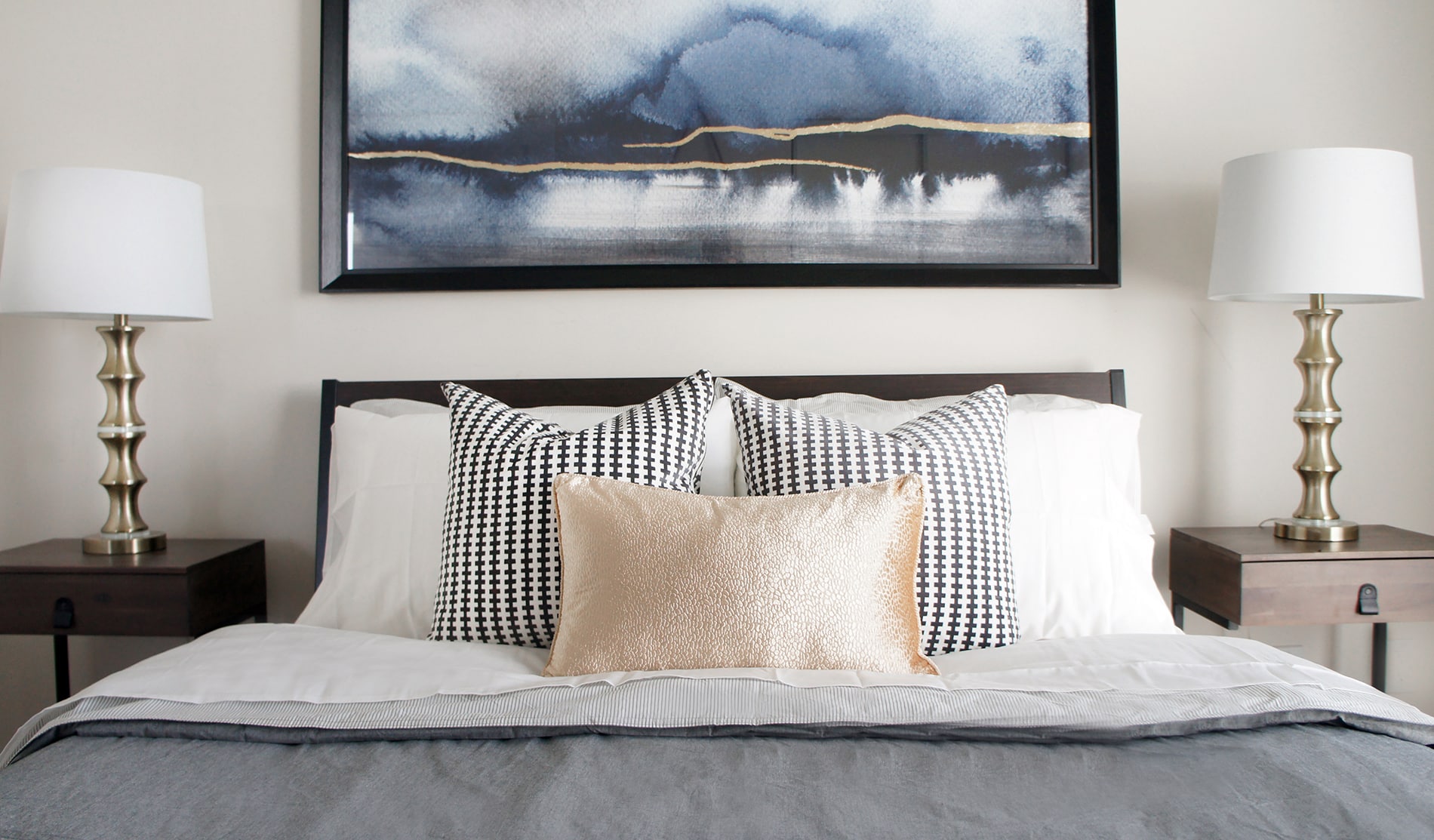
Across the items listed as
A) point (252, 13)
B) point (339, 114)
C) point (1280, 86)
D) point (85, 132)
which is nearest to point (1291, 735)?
point (1280, 86)

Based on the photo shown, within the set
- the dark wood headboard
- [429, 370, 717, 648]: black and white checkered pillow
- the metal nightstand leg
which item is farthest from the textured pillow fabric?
the metal nightstand leg

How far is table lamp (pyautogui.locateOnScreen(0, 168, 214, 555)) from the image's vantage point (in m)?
1.68

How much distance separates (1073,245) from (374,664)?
1728mm

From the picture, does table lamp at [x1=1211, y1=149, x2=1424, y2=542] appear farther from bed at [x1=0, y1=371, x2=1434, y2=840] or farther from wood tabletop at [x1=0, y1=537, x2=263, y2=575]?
wood tabletop at [x1=0, y1=537, x2=263, y2=575]

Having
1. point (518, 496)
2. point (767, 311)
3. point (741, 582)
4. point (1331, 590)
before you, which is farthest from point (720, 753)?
point (1331, 590)

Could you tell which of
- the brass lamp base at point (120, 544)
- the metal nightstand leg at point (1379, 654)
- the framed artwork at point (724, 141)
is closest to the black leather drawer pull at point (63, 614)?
the brass lamp base at point (120, 544)

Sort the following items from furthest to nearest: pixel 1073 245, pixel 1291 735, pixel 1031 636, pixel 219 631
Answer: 1. pixel 1073 245
2. pixel 1031 636
3. pixel 219 631
4. pixel 1291 735

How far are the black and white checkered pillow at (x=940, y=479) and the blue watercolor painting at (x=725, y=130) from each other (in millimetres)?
697

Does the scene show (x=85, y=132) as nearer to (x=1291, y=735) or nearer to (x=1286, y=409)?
(x=1291, y=735)

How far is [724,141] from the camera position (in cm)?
199

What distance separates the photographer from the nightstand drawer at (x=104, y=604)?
171 cm

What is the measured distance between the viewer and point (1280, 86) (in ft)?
6.59

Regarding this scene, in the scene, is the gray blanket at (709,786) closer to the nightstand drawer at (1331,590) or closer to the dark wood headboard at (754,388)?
the nightstand drawer at (1331,590)

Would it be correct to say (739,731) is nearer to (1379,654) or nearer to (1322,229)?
(1322,229)
